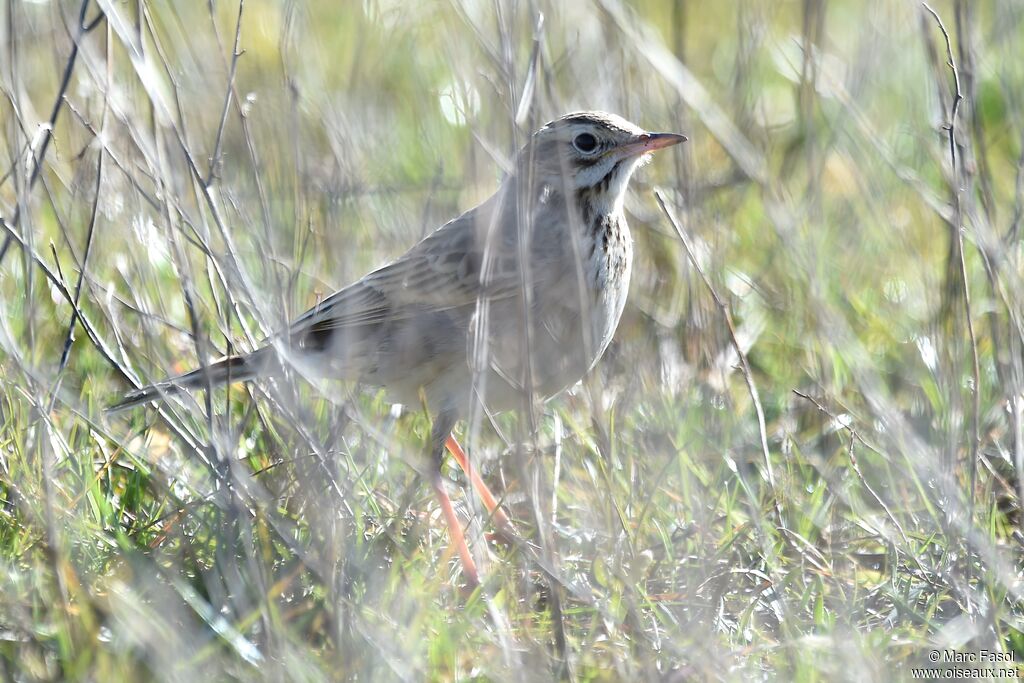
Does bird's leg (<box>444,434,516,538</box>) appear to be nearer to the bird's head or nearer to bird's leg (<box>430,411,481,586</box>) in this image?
bird's leg (<box>430,411,481,586</box>)

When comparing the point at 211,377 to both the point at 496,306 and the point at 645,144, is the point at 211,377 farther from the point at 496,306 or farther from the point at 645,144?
the point at 645,144

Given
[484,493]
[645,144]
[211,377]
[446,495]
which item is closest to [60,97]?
[211,377]

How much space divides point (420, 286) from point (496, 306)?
393mm

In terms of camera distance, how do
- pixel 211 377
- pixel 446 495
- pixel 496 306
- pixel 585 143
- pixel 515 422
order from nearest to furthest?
pixel 211 377
pixel 515 422
pixel 446 495
pixel 496 306
pixel 585 143

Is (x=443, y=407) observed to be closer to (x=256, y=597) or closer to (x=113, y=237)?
(x=256, y=597)

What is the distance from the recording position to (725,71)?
326 inches

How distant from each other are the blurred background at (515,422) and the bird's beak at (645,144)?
0.14 meters

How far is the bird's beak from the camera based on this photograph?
4883 millimetres

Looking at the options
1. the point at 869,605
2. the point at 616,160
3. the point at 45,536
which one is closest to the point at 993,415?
the point at 869,605

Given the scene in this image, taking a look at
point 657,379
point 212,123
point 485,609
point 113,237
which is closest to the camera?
point 485,609

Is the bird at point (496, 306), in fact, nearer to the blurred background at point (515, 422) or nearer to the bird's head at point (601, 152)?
the bird's head at point (601, 152)

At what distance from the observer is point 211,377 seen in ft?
13.8

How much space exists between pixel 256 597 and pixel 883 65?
17.2 ft

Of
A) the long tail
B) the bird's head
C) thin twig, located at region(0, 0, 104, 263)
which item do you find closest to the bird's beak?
the bird's head
